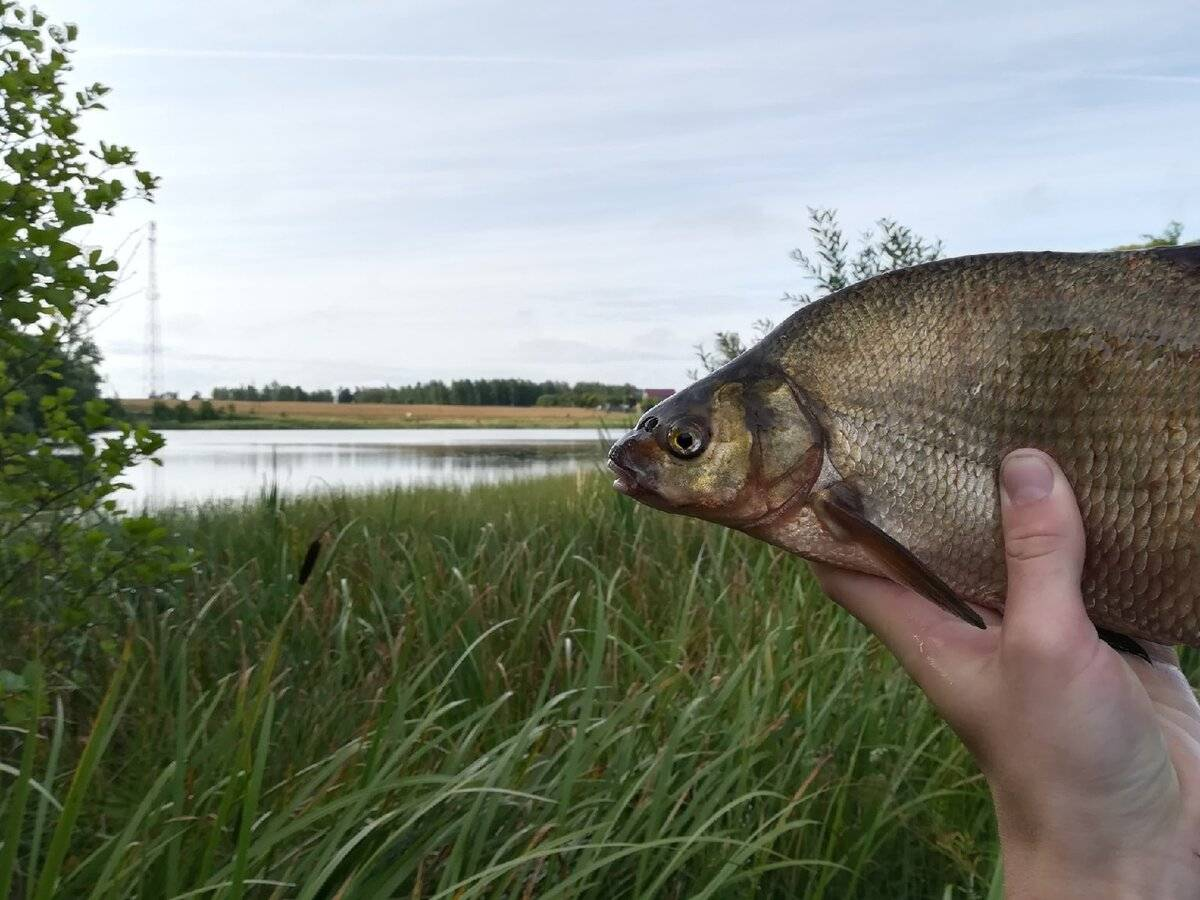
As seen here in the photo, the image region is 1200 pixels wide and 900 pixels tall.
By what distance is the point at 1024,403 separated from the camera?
1973 millimetres

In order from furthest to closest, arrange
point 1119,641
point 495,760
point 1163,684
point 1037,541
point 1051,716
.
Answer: point 495,760, point 1163,684, point 1119,641, point 1051,716, point 1037,541

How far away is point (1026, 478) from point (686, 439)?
2.02ft

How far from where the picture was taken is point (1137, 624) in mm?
1957

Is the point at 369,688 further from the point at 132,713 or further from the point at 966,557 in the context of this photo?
the point at 966,557

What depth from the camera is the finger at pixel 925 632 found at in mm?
2158

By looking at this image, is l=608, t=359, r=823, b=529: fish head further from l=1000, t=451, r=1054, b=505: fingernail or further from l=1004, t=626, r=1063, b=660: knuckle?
l=1004, t=626, r=1063, b=660: knuckle

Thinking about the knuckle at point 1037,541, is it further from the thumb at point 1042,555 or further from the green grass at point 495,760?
the green grass at point 495,760

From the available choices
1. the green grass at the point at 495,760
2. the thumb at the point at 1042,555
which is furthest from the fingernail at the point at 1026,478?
the green grass at the point at 495,760

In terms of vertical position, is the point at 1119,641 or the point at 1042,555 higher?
the point at 1042,555

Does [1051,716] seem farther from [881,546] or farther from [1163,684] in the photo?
[1163,684]

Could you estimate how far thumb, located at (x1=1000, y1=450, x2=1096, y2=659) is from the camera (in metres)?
1.89

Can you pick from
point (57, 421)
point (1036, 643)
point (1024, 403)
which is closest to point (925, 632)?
point (1036, 643)

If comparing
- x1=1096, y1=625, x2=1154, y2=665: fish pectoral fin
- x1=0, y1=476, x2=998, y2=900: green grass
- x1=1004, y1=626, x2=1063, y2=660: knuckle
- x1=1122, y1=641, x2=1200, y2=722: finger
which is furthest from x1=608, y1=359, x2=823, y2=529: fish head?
x1=1122, y1=641, x2=1200, y2=722: finger

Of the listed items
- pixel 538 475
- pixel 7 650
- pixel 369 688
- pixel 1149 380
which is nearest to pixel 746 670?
pixel 369 688
